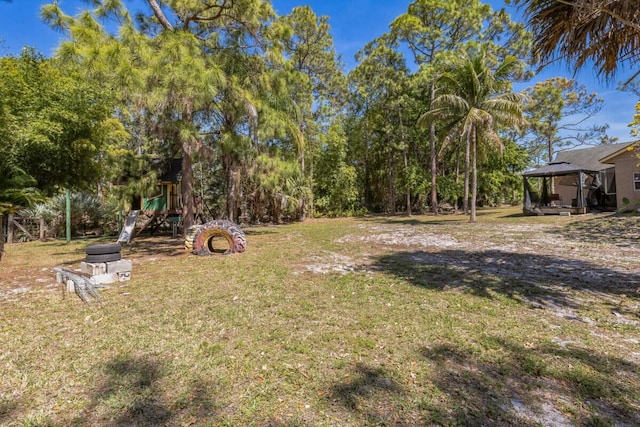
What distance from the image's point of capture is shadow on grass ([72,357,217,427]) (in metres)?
2.00

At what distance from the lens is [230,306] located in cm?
404

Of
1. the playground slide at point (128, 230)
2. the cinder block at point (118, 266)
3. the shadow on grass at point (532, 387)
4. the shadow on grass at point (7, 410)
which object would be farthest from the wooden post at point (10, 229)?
the shadow on grass at point (532, 387)

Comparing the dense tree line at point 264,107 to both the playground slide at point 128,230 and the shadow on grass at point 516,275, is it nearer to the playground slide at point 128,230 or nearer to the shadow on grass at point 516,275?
the playground slide at point 128,230

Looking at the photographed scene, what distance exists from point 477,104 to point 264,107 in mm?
9897

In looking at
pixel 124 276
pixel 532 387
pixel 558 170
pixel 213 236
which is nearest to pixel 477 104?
pixel 558 170

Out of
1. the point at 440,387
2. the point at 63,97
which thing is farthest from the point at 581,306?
the point at 63,97

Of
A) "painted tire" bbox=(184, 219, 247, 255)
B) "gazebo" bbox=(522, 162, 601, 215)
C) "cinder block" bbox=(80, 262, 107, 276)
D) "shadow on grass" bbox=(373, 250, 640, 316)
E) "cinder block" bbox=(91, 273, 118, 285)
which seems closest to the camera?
"shadow on grass" bbox=(373, 250, 640, 316)

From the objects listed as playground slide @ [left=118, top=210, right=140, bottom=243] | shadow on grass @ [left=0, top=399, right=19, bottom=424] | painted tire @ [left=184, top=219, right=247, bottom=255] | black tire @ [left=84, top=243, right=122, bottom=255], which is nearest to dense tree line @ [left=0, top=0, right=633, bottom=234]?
playground slide @ [left=118, top=210, right=140, bottom=243]

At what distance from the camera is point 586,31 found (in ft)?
11.7

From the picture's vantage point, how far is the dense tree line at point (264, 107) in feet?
29.2

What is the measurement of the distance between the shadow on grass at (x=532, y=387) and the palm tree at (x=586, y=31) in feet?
11.2

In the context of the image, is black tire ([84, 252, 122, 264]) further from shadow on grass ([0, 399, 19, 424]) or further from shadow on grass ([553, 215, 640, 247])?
shadow on grass ([553, 215, 640, 247])

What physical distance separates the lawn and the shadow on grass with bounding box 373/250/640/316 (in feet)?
0.15

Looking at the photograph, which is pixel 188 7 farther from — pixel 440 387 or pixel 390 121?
pixel 390 121
